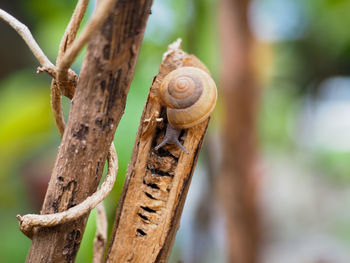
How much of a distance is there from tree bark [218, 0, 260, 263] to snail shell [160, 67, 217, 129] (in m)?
0.98

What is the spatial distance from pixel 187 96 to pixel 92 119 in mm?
253

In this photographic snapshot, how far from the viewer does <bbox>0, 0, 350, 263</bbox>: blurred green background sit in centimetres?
167

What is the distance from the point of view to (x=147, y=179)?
0.51 m

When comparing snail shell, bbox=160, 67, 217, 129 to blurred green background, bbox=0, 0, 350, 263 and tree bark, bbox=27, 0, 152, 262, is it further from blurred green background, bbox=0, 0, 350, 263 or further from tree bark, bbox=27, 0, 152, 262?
blurred green background, bbox=0, 0, 350, 263

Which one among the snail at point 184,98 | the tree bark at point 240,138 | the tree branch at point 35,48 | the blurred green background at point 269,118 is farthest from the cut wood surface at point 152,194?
the tree bark at point 240,138

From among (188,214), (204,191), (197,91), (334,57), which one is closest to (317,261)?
(188,214)

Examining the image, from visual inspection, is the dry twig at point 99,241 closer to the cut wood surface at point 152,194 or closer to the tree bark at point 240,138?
the cut wood surface at point 152,194

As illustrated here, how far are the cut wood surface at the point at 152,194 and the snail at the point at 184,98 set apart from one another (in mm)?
12

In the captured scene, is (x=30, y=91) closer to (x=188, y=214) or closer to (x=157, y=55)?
(x=157, y=55)

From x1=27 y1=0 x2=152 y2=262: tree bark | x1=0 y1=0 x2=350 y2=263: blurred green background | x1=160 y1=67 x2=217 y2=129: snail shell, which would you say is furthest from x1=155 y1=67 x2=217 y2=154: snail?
x1=0 y1=0 x2=350 y2=263: blurred green background

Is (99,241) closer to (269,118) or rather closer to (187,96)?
(187,96)

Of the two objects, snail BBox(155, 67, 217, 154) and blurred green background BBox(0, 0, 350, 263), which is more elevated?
blurred green background BBox(0, 0, 350, 263)

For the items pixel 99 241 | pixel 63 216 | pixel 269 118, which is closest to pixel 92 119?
pixel 63 216

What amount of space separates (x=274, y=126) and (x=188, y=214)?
1862mm
